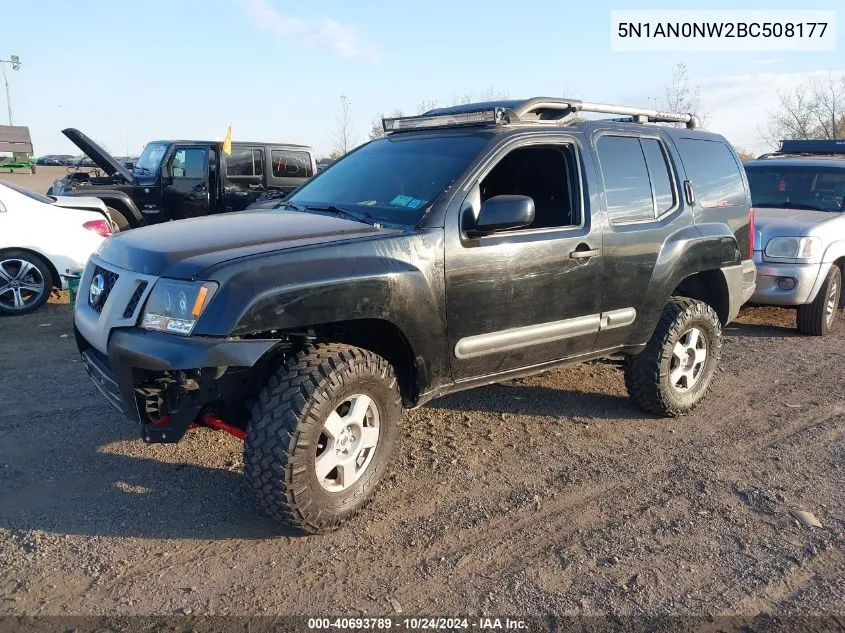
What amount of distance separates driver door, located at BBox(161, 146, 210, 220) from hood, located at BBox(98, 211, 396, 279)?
24.3 ft

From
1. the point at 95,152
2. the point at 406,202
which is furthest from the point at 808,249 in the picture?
the point at 95,152

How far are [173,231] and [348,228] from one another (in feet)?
3.03

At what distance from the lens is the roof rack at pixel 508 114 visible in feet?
13.4

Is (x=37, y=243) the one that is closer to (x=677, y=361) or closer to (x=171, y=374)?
(x=171, y=374)

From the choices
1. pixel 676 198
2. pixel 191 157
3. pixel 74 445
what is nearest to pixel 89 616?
pixel 74 445

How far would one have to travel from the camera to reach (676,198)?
4770mm

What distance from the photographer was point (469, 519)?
3.45 metres

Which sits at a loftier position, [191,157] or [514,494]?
[191,157]

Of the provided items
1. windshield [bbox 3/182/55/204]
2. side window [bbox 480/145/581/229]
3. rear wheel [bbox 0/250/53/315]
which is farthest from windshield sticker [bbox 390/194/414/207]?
windshield [bbox 3/182/55/204]

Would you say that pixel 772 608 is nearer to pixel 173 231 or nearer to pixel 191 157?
pixel 173 231

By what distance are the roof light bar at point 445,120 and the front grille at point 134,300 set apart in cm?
211

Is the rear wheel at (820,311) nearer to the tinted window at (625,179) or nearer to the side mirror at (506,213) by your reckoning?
the tinted window at (625,179)

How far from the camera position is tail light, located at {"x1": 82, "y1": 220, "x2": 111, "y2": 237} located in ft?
25.3

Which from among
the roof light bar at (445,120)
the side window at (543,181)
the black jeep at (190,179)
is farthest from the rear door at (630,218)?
the black jeep at (190,179)
